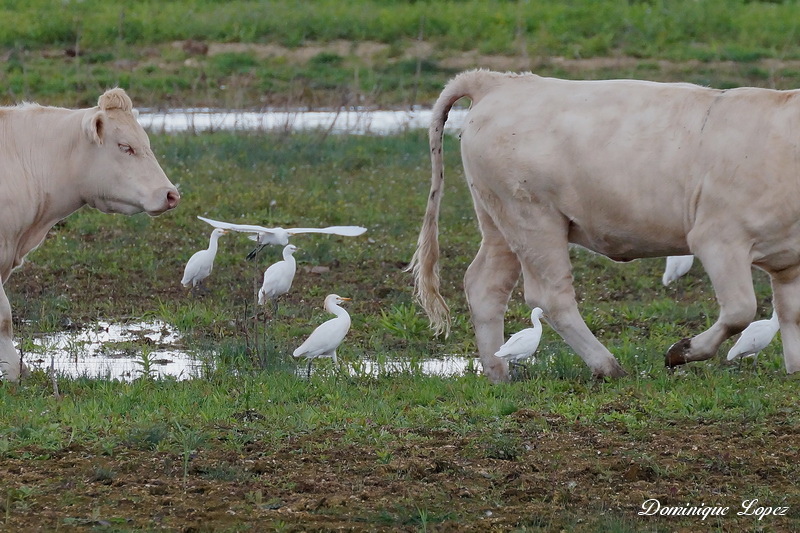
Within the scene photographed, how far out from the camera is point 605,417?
21.6 feet

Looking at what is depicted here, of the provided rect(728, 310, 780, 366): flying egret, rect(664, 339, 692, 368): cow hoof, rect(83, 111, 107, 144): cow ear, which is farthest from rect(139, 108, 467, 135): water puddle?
rect(664, 339, 692, 368): cow hoof

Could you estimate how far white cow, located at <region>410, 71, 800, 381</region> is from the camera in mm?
7266

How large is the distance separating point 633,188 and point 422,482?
2605 millimetres

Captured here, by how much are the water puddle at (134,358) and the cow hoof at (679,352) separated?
131 centimetres

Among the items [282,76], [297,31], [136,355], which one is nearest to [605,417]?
[136,355]

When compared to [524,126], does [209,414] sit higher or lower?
lower

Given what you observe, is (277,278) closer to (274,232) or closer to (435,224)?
(274,232)

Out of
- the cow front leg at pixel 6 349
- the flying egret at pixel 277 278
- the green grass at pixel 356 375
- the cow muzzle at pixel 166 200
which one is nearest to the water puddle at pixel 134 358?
the green grass at pixel 356 375

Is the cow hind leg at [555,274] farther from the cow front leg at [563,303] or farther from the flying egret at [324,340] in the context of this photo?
the flying egret at [324,340]

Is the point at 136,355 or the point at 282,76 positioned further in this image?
the point at 282,76

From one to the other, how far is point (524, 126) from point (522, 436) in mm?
2184

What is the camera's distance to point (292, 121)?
613 inches

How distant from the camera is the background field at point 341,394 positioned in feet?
17.8

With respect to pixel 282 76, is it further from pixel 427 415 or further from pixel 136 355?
pixel 427 415
